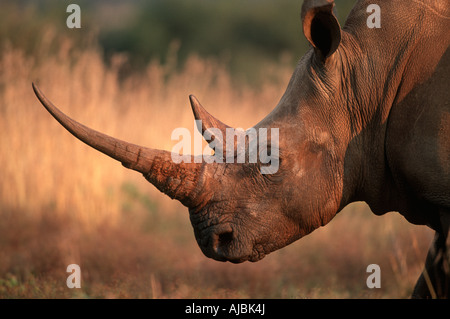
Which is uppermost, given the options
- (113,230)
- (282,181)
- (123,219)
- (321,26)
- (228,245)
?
(321,26)

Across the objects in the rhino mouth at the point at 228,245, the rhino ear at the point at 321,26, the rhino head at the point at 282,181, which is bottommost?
the rhino mouth at the point at 228,245

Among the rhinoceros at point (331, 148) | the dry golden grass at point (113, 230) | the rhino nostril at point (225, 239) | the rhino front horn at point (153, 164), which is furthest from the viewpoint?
the dry golden grass at point (113, 230)

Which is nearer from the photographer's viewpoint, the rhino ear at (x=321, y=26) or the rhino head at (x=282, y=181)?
the rhino ear at (x=321, y=26)

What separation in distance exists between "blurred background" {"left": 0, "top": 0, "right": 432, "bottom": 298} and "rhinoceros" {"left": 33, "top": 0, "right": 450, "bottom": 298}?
1.51m

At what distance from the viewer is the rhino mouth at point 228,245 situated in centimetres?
319

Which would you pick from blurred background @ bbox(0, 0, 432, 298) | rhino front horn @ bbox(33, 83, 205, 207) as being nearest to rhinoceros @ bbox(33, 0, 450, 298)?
rhino front horn @ bbox(33, 83, 205, 207)

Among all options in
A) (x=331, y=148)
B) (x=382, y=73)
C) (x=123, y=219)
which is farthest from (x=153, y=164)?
(x=123, y=219)

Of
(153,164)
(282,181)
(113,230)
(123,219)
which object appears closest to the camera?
(153,164)

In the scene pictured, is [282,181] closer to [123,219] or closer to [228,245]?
[228,245]

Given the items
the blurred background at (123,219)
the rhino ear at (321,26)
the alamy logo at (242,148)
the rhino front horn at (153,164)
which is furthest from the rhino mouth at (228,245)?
the blurred background at (123,219)

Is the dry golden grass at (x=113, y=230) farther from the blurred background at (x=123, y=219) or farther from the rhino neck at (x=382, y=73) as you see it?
the rhino neck at (x=382, y=73)

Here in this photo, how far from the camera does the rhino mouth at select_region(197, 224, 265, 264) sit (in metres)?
3.19

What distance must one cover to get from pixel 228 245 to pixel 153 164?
0.55 meters

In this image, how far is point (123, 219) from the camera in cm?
698
